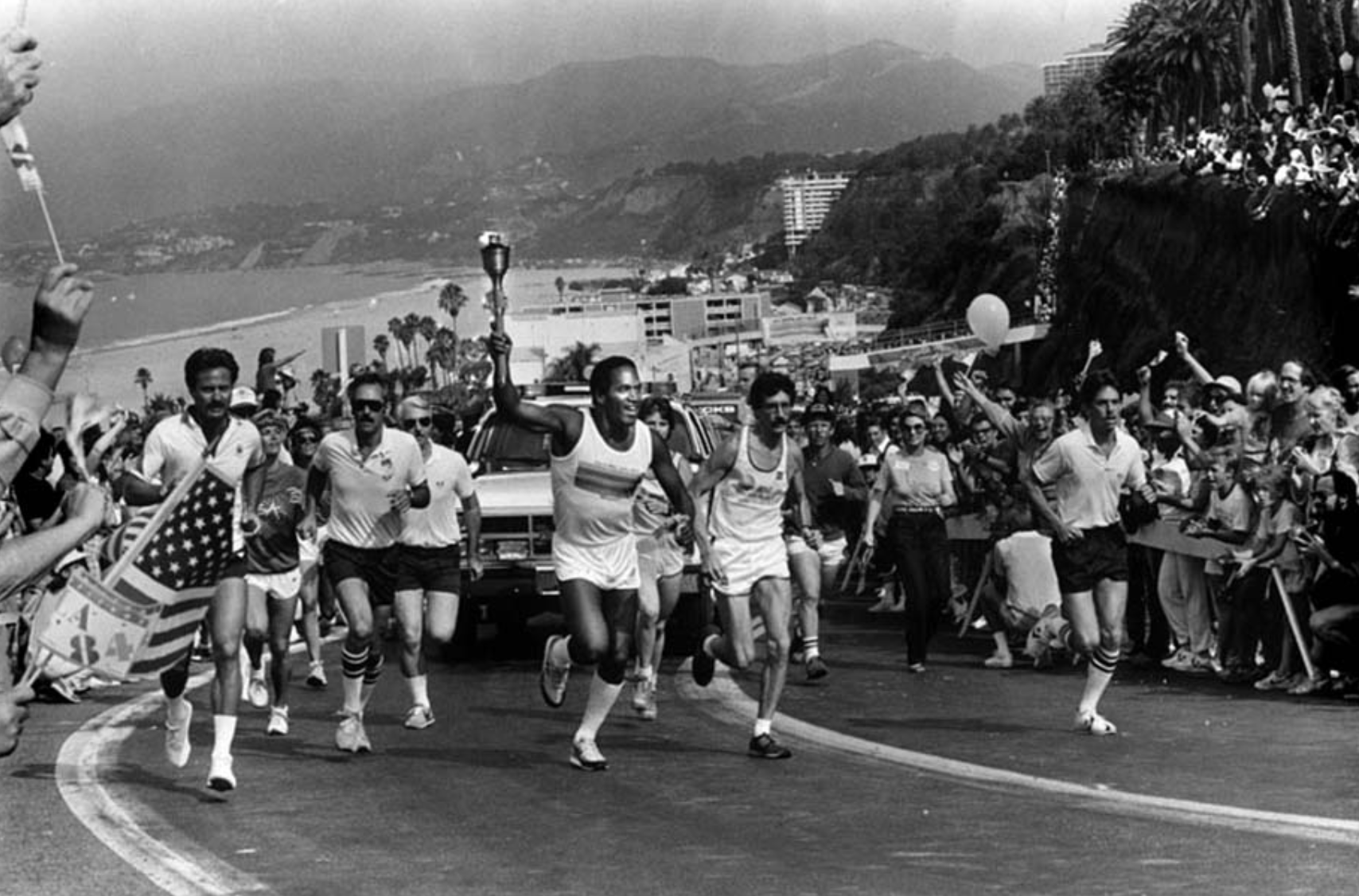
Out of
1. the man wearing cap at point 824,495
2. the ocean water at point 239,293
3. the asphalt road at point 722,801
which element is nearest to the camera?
the asphalt road at point 722,801

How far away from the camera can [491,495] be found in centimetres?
2097

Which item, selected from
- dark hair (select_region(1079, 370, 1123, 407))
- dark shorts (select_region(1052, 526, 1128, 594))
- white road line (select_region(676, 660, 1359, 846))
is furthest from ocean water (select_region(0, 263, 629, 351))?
dark shorts (select_region(1052, 526, 1128, 594))

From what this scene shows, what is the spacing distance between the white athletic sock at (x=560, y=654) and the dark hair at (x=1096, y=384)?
3229mm

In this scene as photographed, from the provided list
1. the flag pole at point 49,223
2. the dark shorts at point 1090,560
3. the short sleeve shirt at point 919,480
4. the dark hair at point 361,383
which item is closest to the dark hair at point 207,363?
the dark hair at point 361,383

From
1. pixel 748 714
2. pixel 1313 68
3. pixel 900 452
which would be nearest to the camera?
pixel 748 714

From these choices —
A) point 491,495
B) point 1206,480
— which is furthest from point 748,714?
point 491,495

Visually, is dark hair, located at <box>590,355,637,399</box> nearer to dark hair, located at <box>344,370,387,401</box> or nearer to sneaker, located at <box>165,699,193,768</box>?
dark hair, located at <box>344,370,387,401</box>

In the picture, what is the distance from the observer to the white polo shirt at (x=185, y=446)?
12.8 meters

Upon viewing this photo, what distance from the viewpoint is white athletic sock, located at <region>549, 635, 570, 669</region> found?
14922 millimetres

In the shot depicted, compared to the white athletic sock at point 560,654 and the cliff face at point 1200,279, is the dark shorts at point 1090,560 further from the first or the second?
the cliff face at point 1200,279

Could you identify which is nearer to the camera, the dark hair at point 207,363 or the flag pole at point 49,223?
the flag pole at point 49,223

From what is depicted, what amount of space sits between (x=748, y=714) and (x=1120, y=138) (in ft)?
361

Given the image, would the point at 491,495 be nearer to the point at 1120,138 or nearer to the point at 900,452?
the point at 900,452

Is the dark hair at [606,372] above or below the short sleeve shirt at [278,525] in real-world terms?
above
